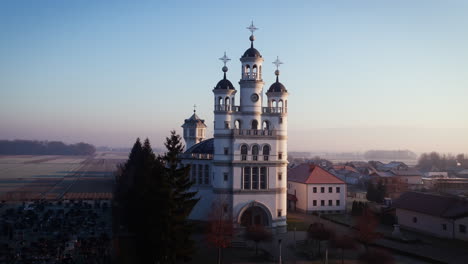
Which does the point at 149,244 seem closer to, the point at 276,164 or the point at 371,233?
the point at 371,233

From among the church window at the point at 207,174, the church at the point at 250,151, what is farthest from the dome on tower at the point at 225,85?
the church window at the point at 207,174

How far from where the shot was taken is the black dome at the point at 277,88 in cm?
4464

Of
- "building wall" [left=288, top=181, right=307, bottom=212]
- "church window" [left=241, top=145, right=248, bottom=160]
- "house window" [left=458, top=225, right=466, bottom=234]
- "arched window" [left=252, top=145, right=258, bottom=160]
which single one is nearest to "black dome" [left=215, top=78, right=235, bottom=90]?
"church window" [left=241, top=145, right=248, bottom=160]

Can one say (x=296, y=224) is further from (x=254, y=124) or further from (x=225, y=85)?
(x=225, y=85)

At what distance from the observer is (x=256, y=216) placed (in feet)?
140

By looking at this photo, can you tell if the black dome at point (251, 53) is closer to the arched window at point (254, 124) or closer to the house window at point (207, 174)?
the arched window at point (254, 124)

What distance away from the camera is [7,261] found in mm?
30375

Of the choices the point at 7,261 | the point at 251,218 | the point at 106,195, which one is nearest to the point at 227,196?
the point at 251,218

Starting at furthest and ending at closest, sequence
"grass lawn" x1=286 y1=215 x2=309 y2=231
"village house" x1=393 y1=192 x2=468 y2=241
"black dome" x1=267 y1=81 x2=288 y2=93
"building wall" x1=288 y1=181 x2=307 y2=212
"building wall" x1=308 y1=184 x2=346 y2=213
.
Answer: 1. "building wall" x1=288 y1=181 x2=307 y2=212
2. "building wall" x1=308 y1=184 x2=346 y2=213
3. "black dome" x1=267 y1=81 x2=288 y2=93
4. "grass lawn" x1=286 y1=215 x2=309 y2=231
5. "village house" x1=393 y1=192 x2=468 y2=241

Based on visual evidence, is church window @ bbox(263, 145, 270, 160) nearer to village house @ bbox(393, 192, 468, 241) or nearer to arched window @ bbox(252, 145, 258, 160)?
arched window @ bbox(252, 145, 258, 160)

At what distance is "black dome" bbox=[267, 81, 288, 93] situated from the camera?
44.6 meters

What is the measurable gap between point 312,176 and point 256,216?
15229mm

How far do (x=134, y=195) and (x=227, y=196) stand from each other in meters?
8.61

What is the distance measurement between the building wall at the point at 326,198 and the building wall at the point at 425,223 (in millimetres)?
10668
